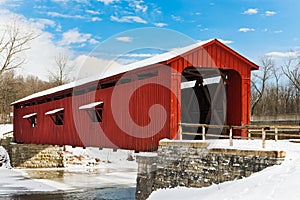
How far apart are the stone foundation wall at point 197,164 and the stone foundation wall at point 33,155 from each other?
17.5 metres

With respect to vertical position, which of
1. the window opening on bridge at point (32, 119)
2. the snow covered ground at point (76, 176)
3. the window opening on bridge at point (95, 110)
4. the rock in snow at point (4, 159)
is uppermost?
the window opening on bridge at point (95, 110)

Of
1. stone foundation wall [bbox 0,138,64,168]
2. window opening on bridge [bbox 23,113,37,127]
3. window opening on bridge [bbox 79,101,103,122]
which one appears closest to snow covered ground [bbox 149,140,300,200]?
window opening on bridge [bbox 79,101,103,122]

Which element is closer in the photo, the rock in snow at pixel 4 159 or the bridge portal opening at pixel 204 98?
the bridge portal opening at pixel 204 98

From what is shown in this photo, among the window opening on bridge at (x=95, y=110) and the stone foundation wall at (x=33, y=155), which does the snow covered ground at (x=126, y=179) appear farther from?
the window opening on bridge at (x=95, y=110)

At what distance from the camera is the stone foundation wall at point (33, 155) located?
28062 mm

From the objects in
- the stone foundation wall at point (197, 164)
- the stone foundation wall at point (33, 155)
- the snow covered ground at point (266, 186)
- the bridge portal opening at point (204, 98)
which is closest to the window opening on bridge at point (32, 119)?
the stone foundation wall at point (33, 155)

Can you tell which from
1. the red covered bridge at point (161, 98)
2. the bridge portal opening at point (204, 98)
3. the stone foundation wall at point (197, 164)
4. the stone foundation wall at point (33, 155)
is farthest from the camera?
the stone foundation wall at point (33, 155)

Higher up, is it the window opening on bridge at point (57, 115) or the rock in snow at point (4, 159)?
the window opening on bridge at point (57, 115)

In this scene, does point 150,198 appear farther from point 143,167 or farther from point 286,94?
point 286,94

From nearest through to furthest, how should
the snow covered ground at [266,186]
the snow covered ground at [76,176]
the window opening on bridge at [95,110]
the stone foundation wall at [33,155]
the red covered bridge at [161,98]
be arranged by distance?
the snow covered ground at [266,186], the red covered bridge at [161,98], the window opening on bridge at [95,110], the snow covered ground at [76,176], the stone foundation wall at [33,155]

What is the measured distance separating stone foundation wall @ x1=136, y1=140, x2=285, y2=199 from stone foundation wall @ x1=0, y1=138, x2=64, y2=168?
17497 mm

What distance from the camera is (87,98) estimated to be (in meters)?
19.0

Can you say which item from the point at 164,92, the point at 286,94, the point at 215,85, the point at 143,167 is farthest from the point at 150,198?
the point at 286,94

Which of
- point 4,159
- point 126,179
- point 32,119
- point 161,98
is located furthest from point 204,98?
point 4,159
